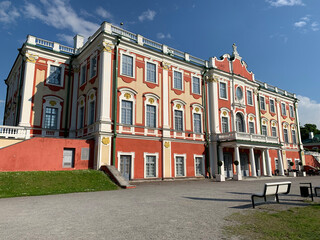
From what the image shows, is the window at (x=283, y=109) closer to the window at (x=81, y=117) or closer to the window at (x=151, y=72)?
the window at (x=151, y=72)

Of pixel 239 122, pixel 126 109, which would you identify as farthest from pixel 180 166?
pixel 239 122

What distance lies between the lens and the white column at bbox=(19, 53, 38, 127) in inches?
806

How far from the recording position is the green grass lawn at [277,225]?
494cm

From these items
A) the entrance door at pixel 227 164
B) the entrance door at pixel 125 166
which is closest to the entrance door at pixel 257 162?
the entrance door at pixel 227 164

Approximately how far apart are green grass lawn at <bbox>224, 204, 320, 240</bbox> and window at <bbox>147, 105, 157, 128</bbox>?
15426mm

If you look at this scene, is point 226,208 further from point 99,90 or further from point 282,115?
point 282,115

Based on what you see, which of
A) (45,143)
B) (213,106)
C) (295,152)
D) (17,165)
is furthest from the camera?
(295,152)

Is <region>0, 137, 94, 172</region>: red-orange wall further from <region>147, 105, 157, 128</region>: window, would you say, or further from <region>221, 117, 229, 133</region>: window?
<region>221, 117, 229, 133</region>: window

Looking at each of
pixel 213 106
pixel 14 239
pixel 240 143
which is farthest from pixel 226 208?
pixel 213 106

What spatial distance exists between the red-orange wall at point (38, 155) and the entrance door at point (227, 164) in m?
14.6

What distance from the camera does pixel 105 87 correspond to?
19.8 metres

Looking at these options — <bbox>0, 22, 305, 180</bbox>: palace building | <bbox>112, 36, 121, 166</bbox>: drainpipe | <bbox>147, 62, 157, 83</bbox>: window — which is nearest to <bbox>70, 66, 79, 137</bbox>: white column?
<bbox>0, 22, 305, 180</bbox>: palace building

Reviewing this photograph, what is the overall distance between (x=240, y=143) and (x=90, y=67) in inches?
629

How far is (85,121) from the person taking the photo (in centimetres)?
2133
